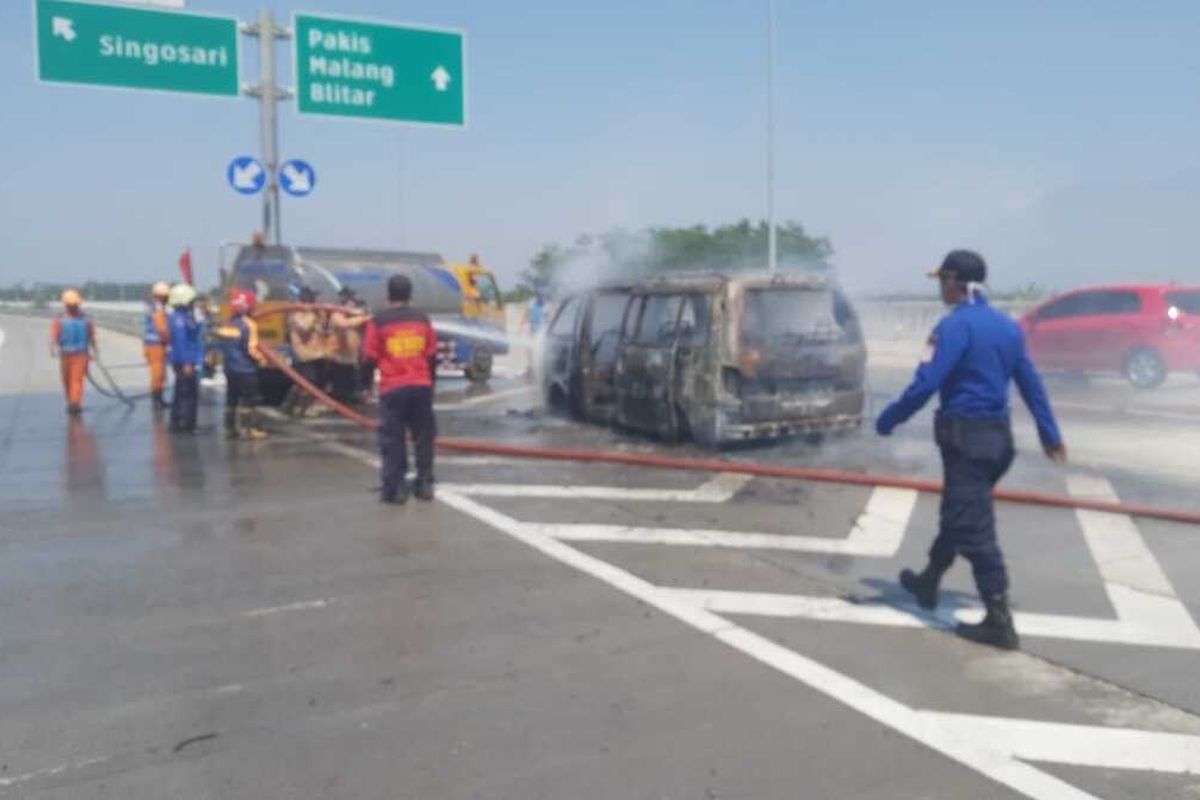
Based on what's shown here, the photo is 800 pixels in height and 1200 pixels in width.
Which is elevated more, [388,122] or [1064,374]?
[388,122]

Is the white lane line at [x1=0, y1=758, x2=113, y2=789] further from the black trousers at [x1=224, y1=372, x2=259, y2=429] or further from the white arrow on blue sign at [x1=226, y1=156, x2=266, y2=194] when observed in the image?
the white arrow on blue sign at [x1=226, y1=156, x2=266, y2=194]

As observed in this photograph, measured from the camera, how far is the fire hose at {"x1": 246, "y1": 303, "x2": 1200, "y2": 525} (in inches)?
306

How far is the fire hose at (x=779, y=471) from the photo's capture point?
306 inches

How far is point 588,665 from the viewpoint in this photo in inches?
192

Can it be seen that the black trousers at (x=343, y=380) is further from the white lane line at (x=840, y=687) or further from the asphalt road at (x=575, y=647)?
the white lane line at (x=840, y=687)

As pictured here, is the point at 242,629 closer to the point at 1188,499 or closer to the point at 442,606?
the point at 442,606

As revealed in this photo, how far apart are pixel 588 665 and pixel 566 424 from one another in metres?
7.87

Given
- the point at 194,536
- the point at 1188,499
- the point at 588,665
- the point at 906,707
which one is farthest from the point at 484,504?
the point at 1188,499

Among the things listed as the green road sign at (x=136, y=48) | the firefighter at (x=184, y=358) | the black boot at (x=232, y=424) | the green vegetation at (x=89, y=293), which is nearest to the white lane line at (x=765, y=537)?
the black boot at (x=232, y=424)

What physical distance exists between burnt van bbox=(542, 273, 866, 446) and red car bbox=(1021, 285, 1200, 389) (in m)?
8.21

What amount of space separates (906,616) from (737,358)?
4.61 meters

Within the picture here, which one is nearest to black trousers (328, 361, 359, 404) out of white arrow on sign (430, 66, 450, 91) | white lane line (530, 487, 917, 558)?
white arrow on sign (430, 66, 450, 91)

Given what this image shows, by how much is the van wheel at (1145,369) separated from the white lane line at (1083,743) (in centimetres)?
1405

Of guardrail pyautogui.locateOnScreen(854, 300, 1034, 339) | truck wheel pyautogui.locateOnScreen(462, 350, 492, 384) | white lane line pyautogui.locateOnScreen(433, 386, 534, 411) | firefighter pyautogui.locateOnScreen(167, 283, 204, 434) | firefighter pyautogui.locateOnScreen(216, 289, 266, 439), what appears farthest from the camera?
guardrail pyautogui.locateOnScreen(854, 300, 1034, 339)
